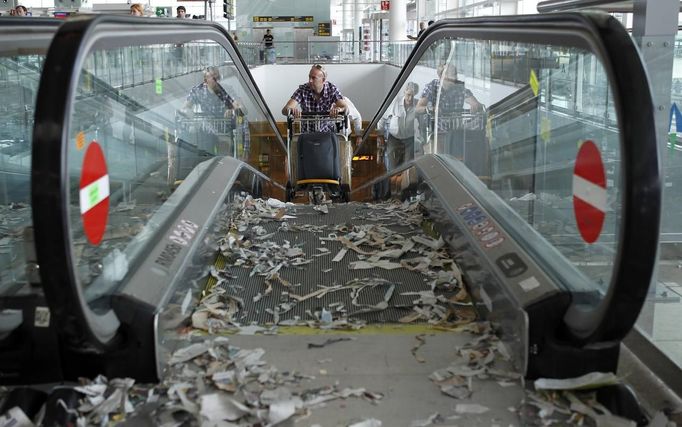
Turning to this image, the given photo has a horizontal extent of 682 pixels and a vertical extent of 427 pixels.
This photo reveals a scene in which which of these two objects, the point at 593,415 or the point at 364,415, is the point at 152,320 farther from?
the point at 593,415

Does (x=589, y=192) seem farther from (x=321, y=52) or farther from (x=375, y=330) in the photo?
(x=321, y=52)

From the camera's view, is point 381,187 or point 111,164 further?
point 381,187

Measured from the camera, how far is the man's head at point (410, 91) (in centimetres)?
769

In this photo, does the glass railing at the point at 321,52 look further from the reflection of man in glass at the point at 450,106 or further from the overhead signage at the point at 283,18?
the reflection of man in glass at the point at 450,106

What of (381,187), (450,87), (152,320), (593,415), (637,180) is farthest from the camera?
(381,187)

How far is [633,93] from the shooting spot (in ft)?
7.38

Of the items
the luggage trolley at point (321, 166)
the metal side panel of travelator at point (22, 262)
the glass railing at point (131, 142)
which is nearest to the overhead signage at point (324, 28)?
the luggage trolley at point (321, 166)

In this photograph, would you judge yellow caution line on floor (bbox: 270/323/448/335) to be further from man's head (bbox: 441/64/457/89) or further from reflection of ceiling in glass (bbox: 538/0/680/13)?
man's head (bbox: 441/64/457/89)

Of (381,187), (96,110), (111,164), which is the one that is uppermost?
(96,110)

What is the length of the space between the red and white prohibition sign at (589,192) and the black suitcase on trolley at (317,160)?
708cm

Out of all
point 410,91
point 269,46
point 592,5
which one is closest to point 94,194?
point 592,5

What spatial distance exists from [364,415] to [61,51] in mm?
1554

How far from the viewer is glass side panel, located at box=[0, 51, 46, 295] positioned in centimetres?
297

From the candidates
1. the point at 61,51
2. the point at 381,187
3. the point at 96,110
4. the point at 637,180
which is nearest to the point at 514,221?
the point at 637,180
